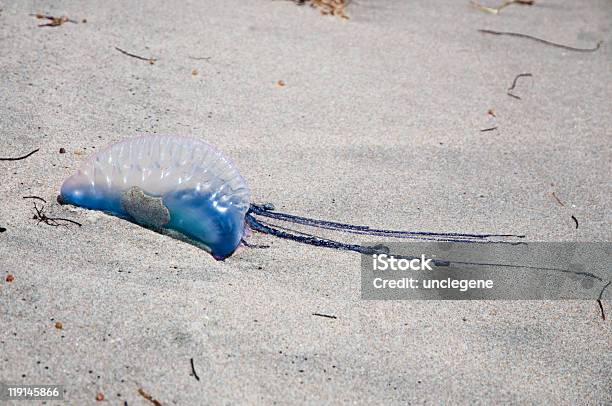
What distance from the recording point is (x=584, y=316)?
2205 millimetres

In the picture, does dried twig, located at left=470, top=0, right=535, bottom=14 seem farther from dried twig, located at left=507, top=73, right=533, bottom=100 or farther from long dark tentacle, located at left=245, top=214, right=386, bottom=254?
long dark tentacle, located at left=245, top=214, right=386, bottom=254

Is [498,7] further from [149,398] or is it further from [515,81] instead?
[149,398]

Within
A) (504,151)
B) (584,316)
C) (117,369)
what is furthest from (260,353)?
(504,151)

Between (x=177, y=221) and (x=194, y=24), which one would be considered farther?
(x=194, y=24)

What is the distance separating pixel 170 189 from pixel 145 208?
0.10 metres

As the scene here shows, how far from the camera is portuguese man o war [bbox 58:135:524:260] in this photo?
209 centimetres

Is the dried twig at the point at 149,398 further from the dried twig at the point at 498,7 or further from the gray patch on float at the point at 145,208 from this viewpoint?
the dried twig at the point at 498,7

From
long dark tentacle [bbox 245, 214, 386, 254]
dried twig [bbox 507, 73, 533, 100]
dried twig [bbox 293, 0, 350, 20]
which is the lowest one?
long dark tentacle [bbox 245, 214, 386, 254]

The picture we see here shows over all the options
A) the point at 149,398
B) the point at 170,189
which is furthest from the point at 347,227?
the point at 149,398

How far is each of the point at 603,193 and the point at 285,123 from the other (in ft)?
3.86

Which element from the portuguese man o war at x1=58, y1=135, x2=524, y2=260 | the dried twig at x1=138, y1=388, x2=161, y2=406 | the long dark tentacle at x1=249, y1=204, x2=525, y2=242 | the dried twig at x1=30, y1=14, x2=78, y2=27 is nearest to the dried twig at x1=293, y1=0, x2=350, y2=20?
the dried twig at x1=30, y1=14, x2=78, y2=27

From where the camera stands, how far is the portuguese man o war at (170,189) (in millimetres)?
2086

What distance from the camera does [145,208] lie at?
6.92ft

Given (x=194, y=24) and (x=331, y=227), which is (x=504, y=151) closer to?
(x=331, y=227)
